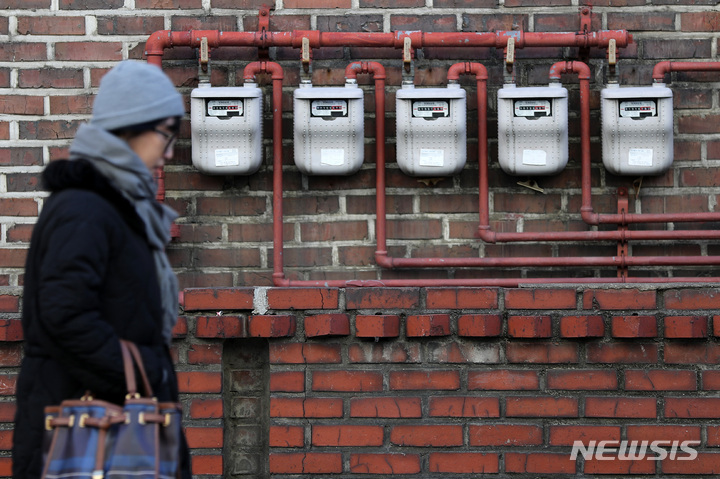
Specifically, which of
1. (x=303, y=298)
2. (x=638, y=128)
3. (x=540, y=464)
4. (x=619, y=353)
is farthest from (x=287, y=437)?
(x=638, y=128)

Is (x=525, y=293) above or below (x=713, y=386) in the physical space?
above

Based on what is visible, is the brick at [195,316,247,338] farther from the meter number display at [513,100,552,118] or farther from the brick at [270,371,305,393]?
the meter number display at [513,100,552,118]

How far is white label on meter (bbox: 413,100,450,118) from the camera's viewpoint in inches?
141

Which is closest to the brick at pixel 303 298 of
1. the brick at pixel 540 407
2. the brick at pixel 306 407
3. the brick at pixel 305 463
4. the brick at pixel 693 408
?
the brick at pixel 306 407

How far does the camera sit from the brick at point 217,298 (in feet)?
11.6

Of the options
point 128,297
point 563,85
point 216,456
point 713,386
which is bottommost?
point 216,456

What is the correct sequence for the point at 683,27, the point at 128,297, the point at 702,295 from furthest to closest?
the point at 683,27 < the point at 702,295 < the point at 128,297

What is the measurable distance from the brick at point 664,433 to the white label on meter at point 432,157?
1.26 metres

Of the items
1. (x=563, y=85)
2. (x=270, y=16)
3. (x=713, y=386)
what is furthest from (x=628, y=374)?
(x=270, y=16)

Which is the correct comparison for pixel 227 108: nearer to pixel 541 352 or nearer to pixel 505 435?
pixel 541 352

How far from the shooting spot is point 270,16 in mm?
3766

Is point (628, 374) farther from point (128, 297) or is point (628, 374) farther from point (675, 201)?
point (128, 297)

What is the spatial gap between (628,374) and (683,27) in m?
1.44

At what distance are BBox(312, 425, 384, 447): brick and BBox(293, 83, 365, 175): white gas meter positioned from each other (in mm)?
1010
